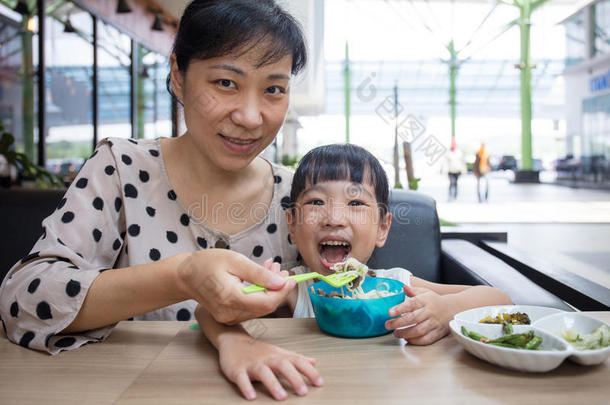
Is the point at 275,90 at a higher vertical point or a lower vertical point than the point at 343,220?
higher

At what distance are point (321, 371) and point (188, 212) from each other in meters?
0.76

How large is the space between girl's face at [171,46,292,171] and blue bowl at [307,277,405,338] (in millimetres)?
471

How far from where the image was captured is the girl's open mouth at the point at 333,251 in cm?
133

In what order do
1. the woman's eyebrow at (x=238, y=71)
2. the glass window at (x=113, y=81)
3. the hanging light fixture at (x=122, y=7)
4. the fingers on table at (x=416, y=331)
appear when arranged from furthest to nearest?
the glass window at (x=113, y=81) → the hanging light fixture at (x=122, y=7) → the woman's eyebrow at (x=238, y=71) → the fingers on table at (x=416, y=331)

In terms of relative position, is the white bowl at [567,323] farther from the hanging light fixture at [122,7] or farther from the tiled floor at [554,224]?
the hanging light fixture at [122,7]

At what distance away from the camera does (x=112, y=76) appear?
27.5ft

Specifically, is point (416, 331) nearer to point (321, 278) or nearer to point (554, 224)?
point (321, 278)

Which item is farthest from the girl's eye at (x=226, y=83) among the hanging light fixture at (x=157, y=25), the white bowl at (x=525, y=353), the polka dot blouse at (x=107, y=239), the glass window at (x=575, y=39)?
the glass window at (x=575, y=39)

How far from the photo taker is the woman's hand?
729mm

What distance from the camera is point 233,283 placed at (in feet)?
2.39

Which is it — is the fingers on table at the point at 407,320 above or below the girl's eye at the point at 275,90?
below

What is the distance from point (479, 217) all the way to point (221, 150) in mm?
6284

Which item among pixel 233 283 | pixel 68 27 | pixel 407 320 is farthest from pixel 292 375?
pixel 68 27

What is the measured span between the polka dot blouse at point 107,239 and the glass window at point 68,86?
556 centimetres
